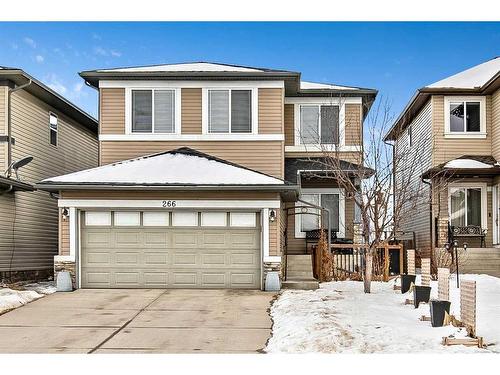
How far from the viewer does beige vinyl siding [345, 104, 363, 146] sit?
21.5 meters

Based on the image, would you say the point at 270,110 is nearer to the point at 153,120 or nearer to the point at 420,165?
the point at 153,120

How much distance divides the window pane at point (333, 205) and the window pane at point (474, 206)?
426cm

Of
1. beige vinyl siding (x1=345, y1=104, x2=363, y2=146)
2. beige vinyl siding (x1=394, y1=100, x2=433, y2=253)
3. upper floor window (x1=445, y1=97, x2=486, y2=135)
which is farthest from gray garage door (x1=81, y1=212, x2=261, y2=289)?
upper floor window (x1=445, y1=97, x2=486, y2=135)

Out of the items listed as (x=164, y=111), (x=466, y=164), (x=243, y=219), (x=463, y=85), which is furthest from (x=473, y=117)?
(x=164, y=111)

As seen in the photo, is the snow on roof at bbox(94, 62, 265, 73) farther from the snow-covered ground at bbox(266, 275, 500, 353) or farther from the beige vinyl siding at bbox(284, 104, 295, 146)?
the snow-covered ground at bbox(266, 275, 500, 353)

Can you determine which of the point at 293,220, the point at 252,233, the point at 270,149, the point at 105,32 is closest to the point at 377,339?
the point at 252,233

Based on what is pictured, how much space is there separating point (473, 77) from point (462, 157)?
3492 millimetres

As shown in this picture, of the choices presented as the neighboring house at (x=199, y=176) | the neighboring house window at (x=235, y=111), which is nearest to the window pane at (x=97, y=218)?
the neighboring house at (x=199, y=176)

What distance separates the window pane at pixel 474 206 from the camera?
21.6m

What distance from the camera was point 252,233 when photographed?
16.8 m

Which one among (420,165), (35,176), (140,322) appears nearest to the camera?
(140,322)

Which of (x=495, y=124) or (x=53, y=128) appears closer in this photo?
(x=495, y=124)

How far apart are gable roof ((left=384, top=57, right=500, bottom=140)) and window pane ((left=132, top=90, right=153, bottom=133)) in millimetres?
7426

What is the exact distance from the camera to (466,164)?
20.8 metres
